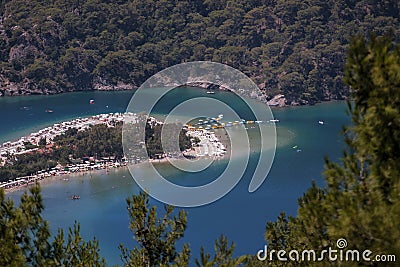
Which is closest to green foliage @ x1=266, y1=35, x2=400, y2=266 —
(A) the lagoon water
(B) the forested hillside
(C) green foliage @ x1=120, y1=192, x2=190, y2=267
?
(C) green foliage @ x1=120, y1=192, x2=190, y2=267

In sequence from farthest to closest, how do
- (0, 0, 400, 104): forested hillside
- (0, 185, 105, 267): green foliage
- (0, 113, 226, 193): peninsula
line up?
(0, 0, 400, 104): forested hillside, (0, 113, 226, 193): peninsula, (0, 185, 105, 267): green foliage

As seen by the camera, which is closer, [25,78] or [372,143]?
[372,143]

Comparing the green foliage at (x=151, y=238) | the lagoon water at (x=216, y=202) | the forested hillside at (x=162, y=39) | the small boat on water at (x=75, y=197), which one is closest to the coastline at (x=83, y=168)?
the lagoon water at (x=216, y=202)

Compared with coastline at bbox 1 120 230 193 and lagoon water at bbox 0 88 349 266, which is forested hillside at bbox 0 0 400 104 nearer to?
lagoon water at bbox 0 88 349 266

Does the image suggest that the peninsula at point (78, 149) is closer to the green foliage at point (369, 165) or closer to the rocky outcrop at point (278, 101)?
the rocky outcrop at point (278, 101)

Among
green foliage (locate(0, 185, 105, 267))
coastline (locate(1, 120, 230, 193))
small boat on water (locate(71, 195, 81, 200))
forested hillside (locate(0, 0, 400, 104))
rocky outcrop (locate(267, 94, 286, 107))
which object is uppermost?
forested hillside (locate(0, 0, 400, 104))

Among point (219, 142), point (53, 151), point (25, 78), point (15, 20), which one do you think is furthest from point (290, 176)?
point (15, 20)

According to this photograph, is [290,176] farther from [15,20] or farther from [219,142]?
[15,20]

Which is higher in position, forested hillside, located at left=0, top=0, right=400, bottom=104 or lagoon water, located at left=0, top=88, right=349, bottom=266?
forested hillside, located at left=0, top=0, right=400, bottom=104
